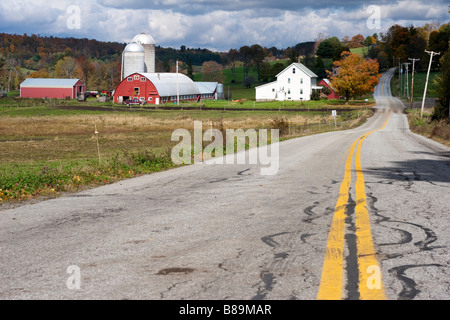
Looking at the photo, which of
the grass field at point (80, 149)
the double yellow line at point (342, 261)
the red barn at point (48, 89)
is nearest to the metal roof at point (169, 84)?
the red barn at point (48, 89)

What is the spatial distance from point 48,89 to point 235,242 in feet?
394

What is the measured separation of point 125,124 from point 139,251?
52.0 metres

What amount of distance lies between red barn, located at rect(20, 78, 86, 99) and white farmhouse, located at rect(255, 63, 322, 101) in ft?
136

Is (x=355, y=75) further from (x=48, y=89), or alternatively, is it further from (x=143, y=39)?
(x=48, y=89)

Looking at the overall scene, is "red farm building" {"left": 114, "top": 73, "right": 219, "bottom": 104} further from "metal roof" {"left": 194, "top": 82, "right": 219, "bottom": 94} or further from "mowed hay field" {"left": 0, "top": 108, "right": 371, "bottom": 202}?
"mowed hay field" {"left": 0, "top": 108, "right": 371, "bottom": 202}

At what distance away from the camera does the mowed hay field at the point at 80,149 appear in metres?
12.7

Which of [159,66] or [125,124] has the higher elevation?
[159,66]

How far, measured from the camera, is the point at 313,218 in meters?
8.17

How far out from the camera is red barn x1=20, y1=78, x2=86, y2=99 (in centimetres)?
11881

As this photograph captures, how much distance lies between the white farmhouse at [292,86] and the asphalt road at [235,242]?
102979mm

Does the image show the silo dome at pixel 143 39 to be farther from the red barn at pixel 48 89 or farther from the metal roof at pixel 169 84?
the red barn at pixel 48 89

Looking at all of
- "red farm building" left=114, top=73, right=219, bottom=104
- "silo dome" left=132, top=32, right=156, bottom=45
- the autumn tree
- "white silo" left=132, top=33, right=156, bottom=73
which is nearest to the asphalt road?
the autumn tree
